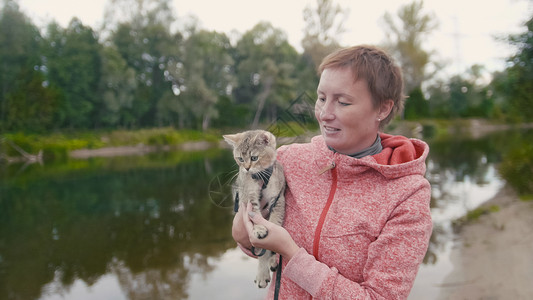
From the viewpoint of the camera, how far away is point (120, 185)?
17641 mm

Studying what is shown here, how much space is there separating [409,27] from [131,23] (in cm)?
3251

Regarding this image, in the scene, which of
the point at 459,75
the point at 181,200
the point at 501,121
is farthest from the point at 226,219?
the point at 501,121

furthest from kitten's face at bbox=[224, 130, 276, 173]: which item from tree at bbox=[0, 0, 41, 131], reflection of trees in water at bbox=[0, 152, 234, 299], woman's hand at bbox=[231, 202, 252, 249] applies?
tree at bbox=[0, 0, 41, 131]

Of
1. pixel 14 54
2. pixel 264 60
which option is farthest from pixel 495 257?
pixel 14 54

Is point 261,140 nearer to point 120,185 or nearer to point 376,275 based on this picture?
point 376,275

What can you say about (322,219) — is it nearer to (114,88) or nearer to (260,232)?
(260,232)

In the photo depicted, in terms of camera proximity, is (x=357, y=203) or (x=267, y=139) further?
(x=267, y=139)

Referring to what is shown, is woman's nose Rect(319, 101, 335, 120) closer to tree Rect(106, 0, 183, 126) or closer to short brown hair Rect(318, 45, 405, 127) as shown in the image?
short brown hair Rect(318, 45, 405, 127)

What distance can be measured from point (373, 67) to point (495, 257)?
26.1ft

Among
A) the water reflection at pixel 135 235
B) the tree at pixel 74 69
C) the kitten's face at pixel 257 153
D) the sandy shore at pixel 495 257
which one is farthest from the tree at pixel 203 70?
the kitten's face at pixel 257 153

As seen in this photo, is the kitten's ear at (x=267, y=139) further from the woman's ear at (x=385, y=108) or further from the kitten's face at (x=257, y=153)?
the woman's ear at (x=385, y=108)

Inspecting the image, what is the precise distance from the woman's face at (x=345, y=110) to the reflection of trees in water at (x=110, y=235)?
6683 millimetres

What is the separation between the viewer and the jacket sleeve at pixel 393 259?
147 centimetres

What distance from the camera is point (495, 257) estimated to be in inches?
302
